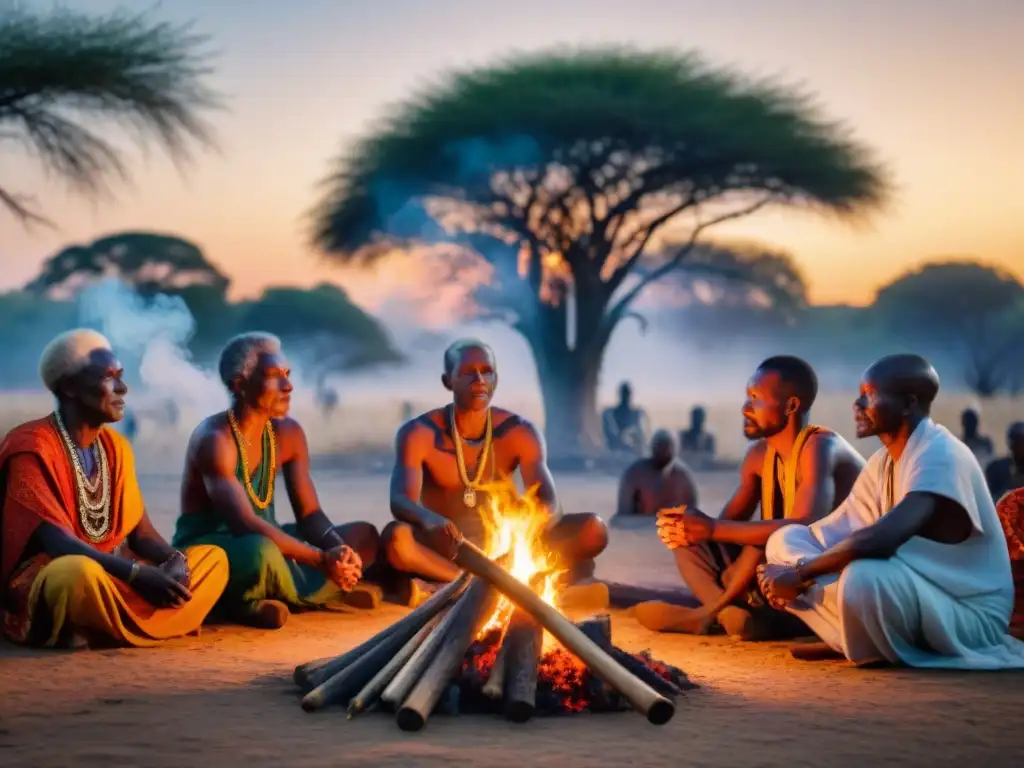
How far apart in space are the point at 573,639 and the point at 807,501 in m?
2.13

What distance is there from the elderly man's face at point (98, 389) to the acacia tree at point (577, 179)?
15613 mm

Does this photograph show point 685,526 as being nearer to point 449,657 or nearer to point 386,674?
point 449,657

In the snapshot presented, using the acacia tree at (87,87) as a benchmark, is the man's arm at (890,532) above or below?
below

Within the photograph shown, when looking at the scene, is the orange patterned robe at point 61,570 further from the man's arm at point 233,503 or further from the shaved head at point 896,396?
the shaved head at point 896,396

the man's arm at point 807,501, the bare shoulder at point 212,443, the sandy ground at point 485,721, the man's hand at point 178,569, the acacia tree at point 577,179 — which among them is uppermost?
the acacia tree at point 577,179

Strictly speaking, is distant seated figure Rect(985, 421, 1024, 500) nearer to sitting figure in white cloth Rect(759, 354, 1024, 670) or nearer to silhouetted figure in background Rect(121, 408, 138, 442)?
sitting figure in white cloth Rect(759, 354, 1024, 670)

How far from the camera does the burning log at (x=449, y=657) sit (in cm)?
551

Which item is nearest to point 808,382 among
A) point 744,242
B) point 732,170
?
point 732,170

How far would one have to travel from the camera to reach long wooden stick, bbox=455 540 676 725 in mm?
5602

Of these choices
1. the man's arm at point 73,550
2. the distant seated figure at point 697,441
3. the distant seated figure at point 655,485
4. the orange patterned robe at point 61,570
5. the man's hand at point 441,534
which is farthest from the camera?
the distant seated figure at point 697,441

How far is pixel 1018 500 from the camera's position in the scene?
7.55 meters

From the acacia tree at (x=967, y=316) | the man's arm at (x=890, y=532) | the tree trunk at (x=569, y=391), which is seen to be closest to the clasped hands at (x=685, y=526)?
the man's arm at (x=890, y=532)

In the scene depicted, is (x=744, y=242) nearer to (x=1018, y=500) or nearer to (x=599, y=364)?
(x=599, y=364)

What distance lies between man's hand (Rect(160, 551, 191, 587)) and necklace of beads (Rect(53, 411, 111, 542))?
0.39 metres
